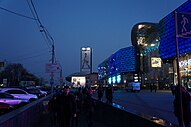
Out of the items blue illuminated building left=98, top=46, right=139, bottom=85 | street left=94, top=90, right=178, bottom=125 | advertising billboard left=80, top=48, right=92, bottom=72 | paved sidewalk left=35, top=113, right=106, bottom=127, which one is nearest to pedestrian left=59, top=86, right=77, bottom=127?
street left=94, top=90, right=178, bottom=125

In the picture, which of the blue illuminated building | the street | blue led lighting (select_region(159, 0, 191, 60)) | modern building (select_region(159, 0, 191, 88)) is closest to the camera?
the street

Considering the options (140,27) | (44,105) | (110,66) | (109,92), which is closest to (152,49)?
(140,27)

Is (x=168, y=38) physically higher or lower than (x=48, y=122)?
higher

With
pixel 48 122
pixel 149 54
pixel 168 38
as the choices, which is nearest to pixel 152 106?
pixel 48 122

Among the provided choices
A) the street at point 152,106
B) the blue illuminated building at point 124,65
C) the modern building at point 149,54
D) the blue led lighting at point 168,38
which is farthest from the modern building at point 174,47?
the blue illuminated building at point 124,65

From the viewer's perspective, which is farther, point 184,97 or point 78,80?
point 78,80

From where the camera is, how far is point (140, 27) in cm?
11100

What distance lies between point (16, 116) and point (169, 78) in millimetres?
80429

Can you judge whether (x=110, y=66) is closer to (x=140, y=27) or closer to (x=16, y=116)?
(x=140, y=27)

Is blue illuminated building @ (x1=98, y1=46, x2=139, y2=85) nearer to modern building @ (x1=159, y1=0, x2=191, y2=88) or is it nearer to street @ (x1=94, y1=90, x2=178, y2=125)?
modern building @ (x1=159, y1=0, x2=191, y2=88)

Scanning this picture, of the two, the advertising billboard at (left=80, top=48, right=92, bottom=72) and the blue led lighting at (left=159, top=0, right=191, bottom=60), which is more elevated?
the blue led lighting at (left=159, top=0, right=191, bottom=60)

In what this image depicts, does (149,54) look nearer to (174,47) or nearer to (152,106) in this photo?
(174,47)

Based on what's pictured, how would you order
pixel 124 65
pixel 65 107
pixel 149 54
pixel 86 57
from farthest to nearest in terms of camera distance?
pixel 124 65
pixel 149 54
pixel 86 57
pixel 65 107

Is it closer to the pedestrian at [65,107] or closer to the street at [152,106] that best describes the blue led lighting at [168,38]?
the street at [152,106]
